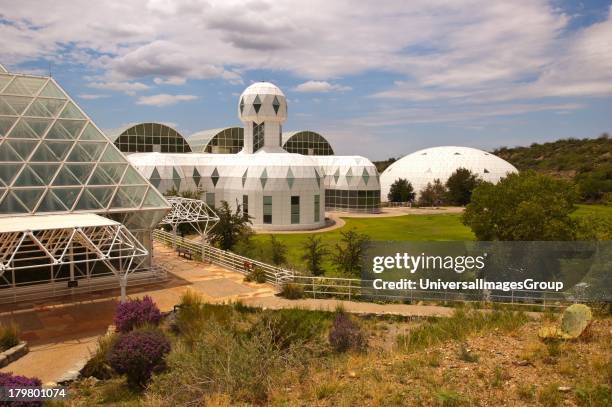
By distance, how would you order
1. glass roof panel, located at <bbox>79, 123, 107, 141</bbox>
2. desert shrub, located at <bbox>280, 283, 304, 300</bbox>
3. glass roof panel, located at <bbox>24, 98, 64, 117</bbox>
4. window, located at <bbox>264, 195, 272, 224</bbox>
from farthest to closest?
window, located at <bbox>264, 195, 272, 224</bbox>, glass roof panel, located at <bbox>79, 123, 107, 141</bbox>, glass roof panel, located at <bbox>24, 98, 64, 117</bbox>, desert shrub, located at <bbox>280, 283, 304, 300</bbox>

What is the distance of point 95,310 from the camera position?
17234mm

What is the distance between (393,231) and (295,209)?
28.6ft

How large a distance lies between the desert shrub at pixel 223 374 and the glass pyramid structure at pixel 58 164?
11.2m

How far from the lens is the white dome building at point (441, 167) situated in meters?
72.4

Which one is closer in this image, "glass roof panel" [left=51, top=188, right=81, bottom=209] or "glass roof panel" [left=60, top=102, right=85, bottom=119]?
"glass roof panel" [left=51, top=188, right=81, bottom=209]

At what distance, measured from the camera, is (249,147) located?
49.6 meters

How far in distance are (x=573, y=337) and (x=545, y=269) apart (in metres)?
8.40

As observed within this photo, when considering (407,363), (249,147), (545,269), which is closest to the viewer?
(407,363)

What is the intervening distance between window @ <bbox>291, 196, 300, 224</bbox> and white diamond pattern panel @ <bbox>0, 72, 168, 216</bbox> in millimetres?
21399

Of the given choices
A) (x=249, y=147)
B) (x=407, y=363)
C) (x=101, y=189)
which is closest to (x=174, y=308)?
(x=101, y=189)

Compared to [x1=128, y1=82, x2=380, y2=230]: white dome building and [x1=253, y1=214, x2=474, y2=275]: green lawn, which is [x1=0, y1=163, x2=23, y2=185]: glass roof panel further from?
[x1=128, y1=82, x2=380, y2=230]: white dome building

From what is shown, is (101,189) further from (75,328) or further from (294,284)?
(294,284)

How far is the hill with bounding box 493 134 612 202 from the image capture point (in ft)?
220

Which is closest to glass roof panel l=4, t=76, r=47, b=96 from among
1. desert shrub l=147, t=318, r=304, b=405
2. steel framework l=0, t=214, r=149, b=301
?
steel framework l=0, t=214, r=149, b=301
